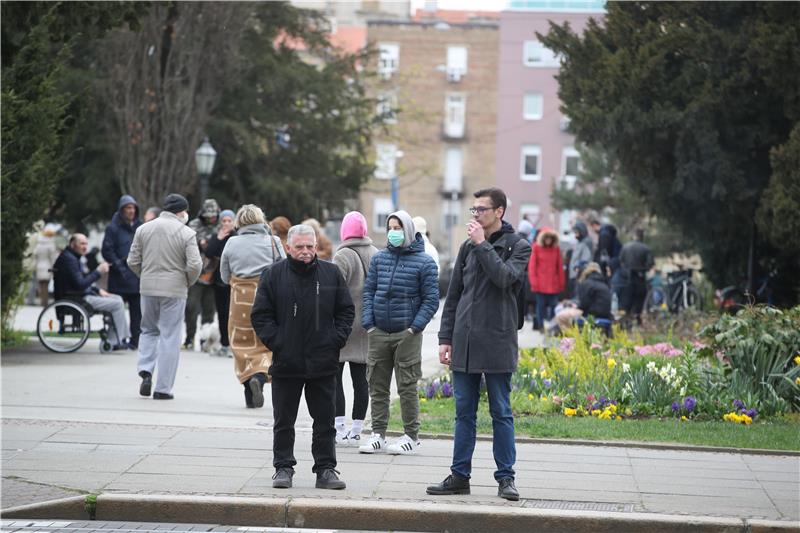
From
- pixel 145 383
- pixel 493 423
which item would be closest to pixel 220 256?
pixel 145 383

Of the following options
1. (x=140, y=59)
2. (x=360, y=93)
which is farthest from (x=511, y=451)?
(x=360, y=93)

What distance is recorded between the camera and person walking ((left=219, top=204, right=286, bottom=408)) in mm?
12750

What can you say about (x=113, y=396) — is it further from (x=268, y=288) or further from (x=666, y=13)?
(x=666, y=13)

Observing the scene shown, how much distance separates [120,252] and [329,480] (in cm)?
1030

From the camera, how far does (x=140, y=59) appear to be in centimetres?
3259

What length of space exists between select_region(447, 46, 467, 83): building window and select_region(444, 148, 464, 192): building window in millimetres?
4259

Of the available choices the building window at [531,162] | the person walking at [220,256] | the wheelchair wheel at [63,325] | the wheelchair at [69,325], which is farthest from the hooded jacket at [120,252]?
the building window at [531,162]

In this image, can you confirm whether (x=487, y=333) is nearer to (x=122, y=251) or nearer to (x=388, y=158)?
(x=122, y=251)

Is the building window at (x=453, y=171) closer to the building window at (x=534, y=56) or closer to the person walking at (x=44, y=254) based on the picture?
the building window at (x=534, y=56)

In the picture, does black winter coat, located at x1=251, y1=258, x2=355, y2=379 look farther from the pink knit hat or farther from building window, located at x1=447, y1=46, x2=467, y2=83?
building window, located at x1=447, y1=46, x2=467, y2=83

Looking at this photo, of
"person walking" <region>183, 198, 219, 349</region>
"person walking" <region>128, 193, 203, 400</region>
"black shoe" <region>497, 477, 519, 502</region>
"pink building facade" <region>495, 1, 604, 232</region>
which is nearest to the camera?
"black shoe" <region>497, 477, 519, 502</region>

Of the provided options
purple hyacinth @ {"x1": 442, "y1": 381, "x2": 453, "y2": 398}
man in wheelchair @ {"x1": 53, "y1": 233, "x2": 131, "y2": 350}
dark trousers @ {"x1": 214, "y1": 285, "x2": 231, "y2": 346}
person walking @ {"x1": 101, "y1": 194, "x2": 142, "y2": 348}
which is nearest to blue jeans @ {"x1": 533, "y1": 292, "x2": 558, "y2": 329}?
dark trousers @ {"x1": 214, "y1": 285, "x2": 231, "y2": 346}

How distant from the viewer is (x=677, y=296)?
28.2 m

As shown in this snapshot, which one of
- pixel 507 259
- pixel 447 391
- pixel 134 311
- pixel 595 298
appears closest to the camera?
pixel 507 259
